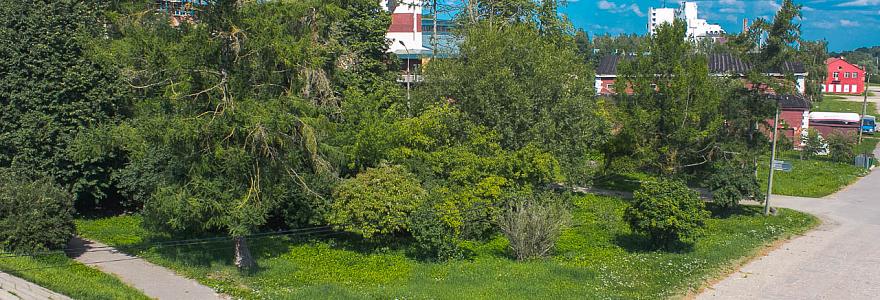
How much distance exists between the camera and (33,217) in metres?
19.8

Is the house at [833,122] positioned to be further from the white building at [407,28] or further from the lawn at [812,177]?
the white building at [407,28]

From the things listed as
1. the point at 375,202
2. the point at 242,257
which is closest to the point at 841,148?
the point at 375,202

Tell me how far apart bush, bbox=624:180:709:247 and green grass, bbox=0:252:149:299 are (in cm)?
1442

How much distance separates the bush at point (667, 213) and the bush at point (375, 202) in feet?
22.4

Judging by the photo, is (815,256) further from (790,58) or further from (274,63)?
(274,63)

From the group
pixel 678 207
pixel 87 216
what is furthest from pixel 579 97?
pixel 87 216

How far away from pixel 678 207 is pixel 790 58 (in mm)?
11396

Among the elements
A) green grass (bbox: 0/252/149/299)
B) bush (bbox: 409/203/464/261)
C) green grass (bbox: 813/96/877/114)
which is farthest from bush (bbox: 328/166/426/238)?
green grass (bbox: 813/96/877/114)

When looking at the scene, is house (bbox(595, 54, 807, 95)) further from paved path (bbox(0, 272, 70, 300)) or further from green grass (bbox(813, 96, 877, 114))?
paved path (bbox(0, 272, 70, 300))

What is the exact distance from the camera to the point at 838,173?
40531 millimetres

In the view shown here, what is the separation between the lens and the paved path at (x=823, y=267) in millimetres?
18531

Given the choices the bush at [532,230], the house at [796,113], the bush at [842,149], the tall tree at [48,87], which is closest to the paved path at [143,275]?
the tall tree at [48,87]

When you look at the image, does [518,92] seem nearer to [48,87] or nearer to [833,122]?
[48,87]

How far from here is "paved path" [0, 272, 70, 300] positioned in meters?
16.0
